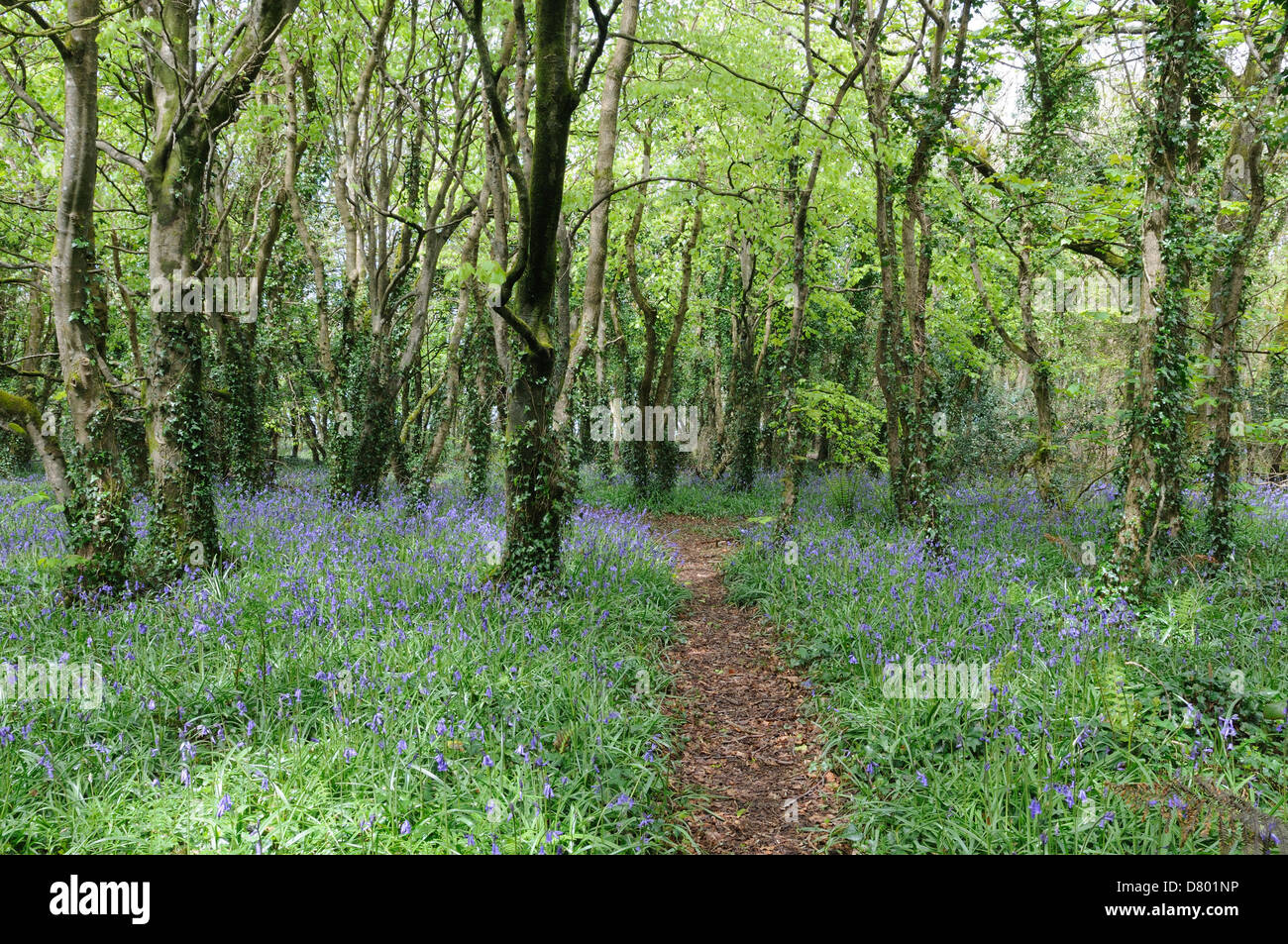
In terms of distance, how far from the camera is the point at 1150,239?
607cm

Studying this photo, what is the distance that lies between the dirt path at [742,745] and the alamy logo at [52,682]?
3.69m

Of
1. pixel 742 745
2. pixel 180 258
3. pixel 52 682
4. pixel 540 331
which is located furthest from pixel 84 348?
pixel 742 745

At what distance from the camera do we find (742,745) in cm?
481

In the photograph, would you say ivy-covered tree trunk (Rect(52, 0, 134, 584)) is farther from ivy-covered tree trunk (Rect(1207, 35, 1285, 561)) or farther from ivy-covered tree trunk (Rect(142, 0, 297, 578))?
ivy-covered tree trunk (Rect(1207, 35, 1285, 561))

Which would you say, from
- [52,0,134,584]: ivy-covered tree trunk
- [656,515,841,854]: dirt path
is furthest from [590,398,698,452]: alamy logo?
[52,0,134,584]: ivy-covered tree trunk

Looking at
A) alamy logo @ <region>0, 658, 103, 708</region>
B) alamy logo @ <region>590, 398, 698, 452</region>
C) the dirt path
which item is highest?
alamy logo @ <region>590, 398, 698, 452</region>

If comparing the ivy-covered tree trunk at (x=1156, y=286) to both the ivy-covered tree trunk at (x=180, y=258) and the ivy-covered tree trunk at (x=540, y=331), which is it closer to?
the ivy-covered tree trunk at (x=540, y=331)

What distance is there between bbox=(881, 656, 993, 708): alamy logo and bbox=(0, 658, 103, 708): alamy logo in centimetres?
511

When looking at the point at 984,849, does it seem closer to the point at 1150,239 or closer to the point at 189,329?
the point at 1150,239
